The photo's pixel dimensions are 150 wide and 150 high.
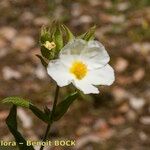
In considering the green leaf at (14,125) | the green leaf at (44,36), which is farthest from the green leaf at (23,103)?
the green leaf at (44,36)

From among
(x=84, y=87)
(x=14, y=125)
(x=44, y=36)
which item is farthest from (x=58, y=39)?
(x=14, y=125)

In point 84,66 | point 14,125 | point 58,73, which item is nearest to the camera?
point 58,73

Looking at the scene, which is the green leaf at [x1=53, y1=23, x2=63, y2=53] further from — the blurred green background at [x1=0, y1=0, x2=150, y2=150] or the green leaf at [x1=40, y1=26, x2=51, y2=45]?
the blurred green background at [x1=0, y1=0, x2=150, y2=150]

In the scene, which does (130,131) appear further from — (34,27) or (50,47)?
(50,47)

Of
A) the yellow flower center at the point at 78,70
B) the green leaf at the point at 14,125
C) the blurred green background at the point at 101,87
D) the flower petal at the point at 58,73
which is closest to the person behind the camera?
the flower petal at the point at 58,73

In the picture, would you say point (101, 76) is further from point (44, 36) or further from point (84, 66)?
point (44, 36)

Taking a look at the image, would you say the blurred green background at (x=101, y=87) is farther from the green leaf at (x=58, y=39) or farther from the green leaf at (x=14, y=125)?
the green leaf at (x=58, y=39)

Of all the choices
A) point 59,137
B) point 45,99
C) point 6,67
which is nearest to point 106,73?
point 59,137
